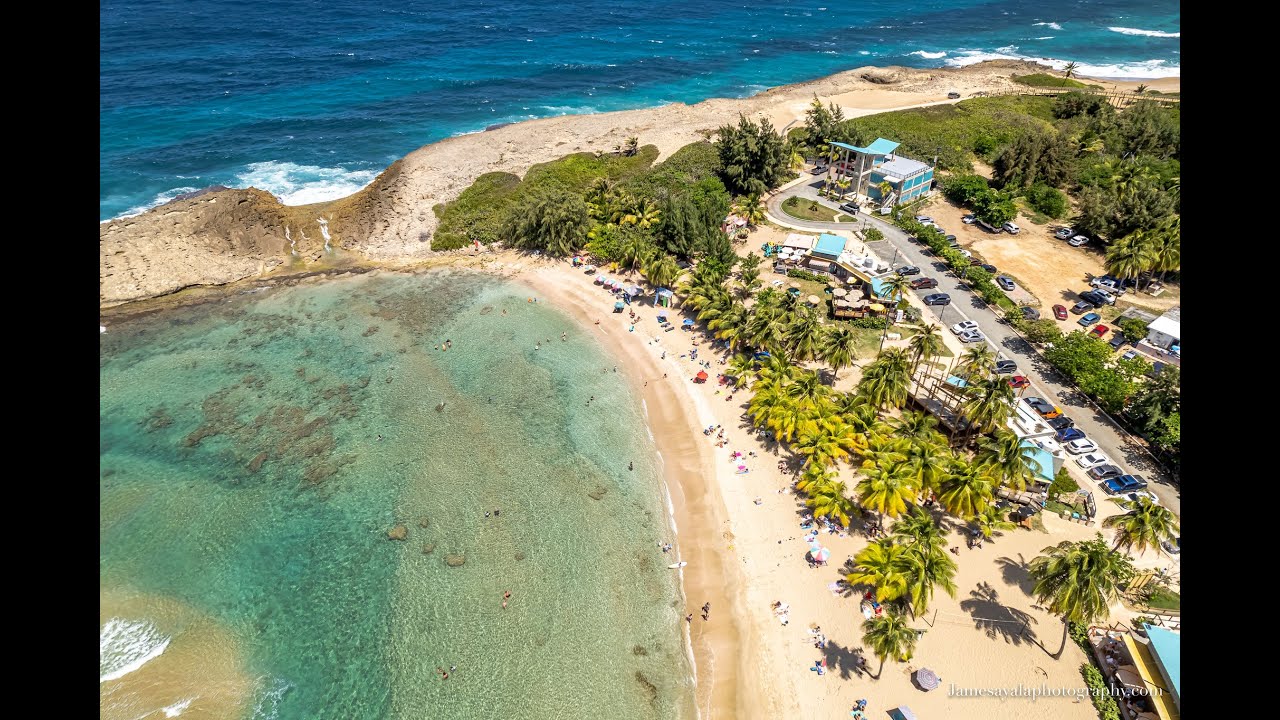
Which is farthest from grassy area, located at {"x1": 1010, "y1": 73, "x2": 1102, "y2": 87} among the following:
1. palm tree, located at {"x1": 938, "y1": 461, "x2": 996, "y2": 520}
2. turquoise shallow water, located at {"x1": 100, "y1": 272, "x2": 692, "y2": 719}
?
palm tree, located at {"x1": 938, "y1": 461, "x2": 996, "y2": 520}

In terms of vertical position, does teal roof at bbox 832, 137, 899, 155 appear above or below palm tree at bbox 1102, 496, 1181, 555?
above

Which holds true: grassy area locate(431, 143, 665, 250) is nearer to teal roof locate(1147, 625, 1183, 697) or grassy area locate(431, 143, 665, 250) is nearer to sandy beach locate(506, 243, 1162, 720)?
sandy beach locate(506, 243, 1162, 720)

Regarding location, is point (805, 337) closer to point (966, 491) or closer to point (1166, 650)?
point (966, 491)

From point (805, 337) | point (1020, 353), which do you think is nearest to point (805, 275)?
point (805, 337)

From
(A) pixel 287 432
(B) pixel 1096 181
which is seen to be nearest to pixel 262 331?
(A) pixel 287 432
